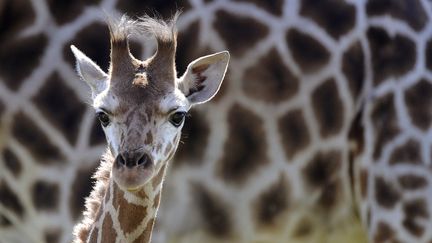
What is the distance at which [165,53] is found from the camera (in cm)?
616

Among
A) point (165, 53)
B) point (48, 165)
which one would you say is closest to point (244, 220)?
point (48, 165)

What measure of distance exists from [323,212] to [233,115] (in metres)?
0.80

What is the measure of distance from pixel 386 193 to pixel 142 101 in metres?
2.34

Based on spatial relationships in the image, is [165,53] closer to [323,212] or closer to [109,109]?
[109,109]

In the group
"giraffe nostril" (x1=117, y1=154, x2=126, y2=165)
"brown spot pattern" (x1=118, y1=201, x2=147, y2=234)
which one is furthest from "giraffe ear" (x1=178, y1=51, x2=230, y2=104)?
"giraffe nostril" (x1=117, y1=154, x2=126, y2=165)

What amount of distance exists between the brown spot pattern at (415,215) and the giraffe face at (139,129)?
2152 millimetres

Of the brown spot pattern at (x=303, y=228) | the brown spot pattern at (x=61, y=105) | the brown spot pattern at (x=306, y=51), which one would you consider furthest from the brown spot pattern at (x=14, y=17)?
the brown spot pattern at (x=303, y=228)

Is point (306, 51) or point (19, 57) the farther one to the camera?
point (306, 51)

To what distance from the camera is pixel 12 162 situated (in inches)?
298

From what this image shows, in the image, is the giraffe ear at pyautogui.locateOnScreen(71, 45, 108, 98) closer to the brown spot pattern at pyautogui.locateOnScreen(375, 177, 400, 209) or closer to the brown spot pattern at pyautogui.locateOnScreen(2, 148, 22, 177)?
the brown spot pattern at pyautogui.locateOnScreen(2, 148, 22, 177)

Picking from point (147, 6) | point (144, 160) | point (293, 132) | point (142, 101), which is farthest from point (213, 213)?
point (144, 160)

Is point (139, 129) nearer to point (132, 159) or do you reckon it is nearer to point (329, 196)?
point (132, 159)

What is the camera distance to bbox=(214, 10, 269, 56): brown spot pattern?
7.60m

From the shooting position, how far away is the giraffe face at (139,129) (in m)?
5.64
